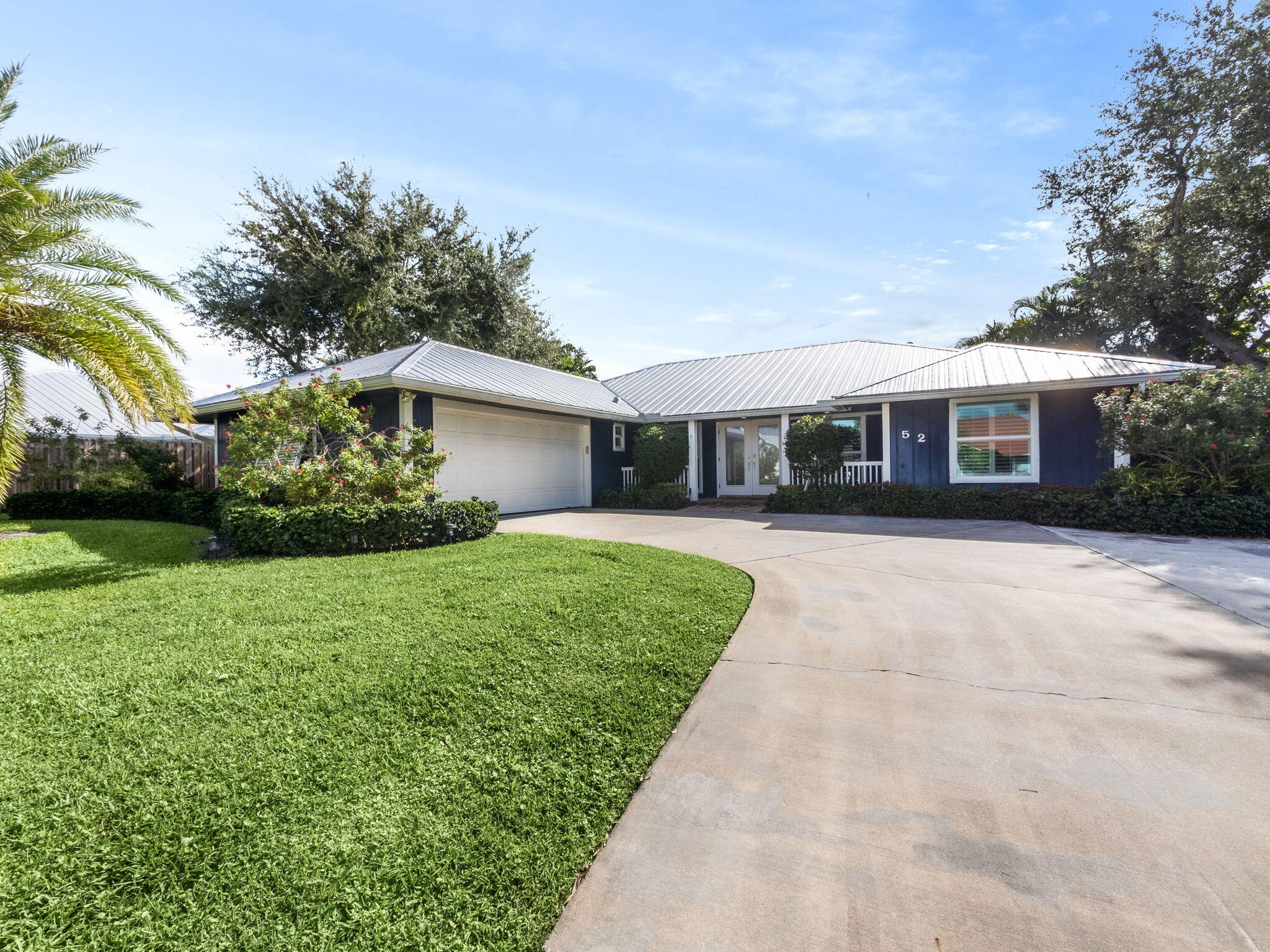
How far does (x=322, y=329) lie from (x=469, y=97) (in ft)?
52.2

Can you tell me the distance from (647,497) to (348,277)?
47.1ft

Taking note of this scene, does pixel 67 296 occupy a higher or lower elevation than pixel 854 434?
higher

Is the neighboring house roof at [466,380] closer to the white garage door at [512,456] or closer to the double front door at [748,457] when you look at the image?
the white garage door at [512,456]

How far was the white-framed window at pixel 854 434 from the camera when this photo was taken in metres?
13.9

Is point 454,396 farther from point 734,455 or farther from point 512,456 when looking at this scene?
point 734,455

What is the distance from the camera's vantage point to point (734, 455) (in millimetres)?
16016

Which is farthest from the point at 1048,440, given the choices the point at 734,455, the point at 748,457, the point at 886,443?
the point at 734,455

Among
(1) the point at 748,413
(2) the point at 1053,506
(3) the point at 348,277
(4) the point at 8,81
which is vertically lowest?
(2) the point at 1053,506

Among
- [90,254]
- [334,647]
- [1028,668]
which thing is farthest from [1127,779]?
[90,254]

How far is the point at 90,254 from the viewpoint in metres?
6.98

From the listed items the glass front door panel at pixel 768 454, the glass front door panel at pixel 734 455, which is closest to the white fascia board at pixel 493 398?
the glass front door panel at pixel 734 455

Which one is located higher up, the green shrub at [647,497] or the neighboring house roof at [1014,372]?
the neighboring house roof at [1014,372]

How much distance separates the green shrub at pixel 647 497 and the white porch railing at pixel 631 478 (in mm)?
438

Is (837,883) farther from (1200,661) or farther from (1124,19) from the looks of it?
(1124,19)
